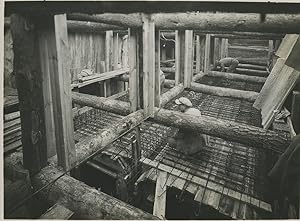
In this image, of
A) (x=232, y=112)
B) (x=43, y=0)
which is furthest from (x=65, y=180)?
(x=232, y=112)

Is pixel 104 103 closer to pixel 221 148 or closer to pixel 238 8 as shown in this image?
pixel 221 148

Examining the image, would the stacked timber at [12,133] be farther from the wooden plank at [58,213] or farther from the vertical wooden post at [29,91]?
the wooden plank at [58,213]

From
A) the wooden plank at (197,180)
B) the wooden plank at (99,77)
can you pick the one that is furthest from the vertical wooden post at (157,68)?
the wooden plank at (99,77)

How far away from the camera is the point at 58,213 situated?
5.28 ft

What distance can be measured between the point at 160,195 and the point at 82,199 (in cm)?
168

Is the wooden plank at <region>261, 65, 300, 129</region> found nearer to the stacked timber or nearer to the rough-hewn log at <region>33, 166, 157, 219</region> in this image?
the rough-hewn log at <region>33, 166, 157, 219</region>

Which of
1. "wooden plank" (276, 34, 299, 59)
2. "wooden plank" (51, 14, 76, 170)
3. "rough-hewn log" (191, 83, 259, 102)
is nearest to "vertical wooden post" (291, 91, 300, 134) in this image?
"wooden plank" (276, 34, 299, 59)

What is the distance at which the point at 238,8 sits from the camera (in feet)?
4.07

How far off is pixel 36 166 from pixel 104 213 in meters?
0.69

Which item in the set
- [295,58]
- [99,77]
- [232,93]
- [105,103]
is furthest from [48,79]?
[99,77]

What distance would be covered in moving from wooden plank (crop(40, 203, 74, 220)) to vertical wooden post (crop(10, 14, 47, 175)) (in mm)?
407

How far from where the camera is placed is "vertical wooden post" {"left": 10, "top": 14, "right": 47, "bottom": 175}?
5.57 ft

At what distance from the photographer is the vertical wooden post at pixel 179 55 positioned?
4.64 meters

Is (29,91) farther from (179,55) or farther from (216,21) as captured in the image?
(179,55)
